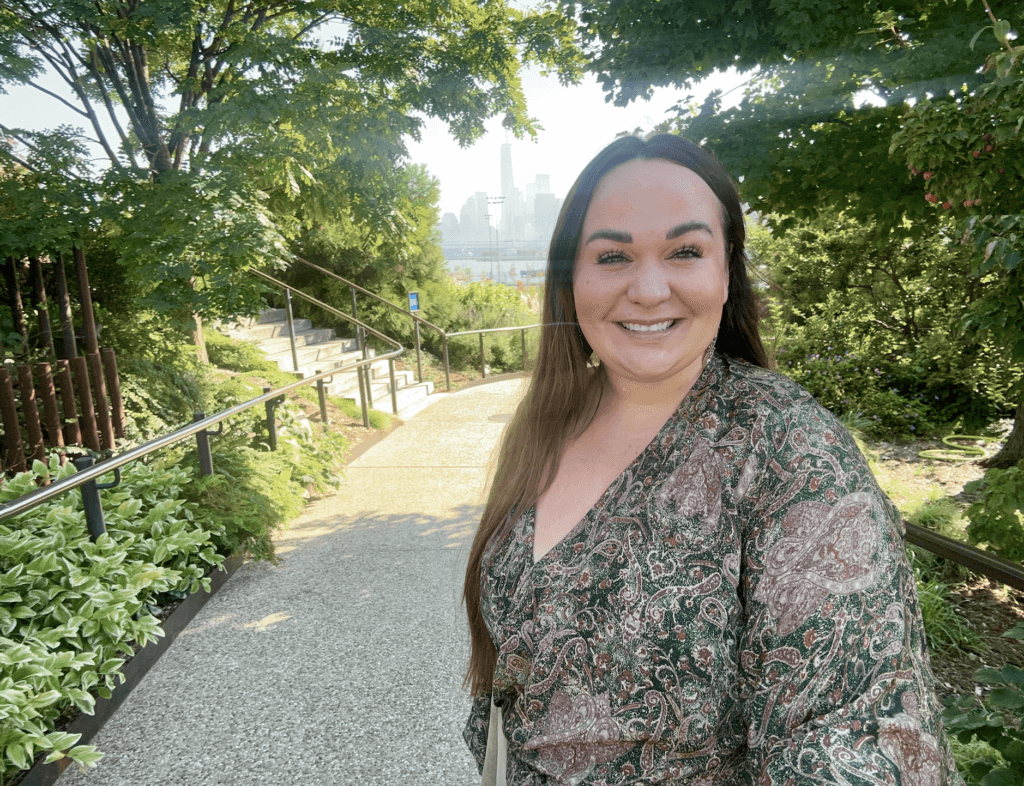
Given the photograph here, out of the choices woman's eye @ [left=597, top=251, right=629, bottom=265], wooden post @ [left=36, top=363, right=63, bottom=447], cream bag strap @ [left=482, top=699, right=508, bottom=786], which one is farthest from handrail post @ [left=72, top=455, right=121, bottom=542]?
woman's eye @ [left=597, top=251, right=629, bottom=265]

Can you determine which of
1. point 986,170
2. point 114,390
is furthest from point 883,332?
point 114,390

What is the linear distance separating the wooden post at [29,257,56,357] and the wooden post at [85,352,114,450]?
18.5 inches

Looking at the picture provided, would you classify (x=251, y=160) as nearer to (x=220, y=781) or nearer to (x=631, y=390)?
(x=220, y=781)

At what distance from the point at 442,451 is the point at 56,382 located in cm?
317

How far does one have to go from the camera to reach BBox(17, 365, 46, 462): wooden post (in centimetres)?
427

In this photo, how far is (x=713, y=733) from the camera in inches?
37.8

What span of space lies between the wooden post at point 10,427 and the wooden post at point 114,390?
3.06 ft

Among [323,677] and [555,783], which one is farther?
[323,677]

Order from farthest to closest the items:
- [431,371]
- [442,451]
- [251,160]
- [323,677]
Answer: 1. [431,371]
2. [442,451]
3. [251,160]
4. [323,677]

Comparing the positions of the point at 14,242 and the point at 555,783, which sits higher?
the point at 14,242

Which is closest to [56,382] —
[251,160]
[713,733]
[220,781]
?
[251,160]

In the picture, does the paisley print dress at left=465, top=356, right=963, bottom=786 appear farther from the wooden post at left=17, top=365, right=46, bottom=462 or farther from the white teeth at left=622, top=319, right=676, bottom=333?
the wooden post at left=17, top=365, right=46, bottom=462

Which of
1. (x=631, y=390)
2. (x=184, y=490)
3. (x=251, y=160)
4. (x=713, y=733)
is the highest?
(x=251, y=160)

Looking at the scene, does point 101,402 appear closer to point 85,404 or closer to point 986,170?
point 85,404
